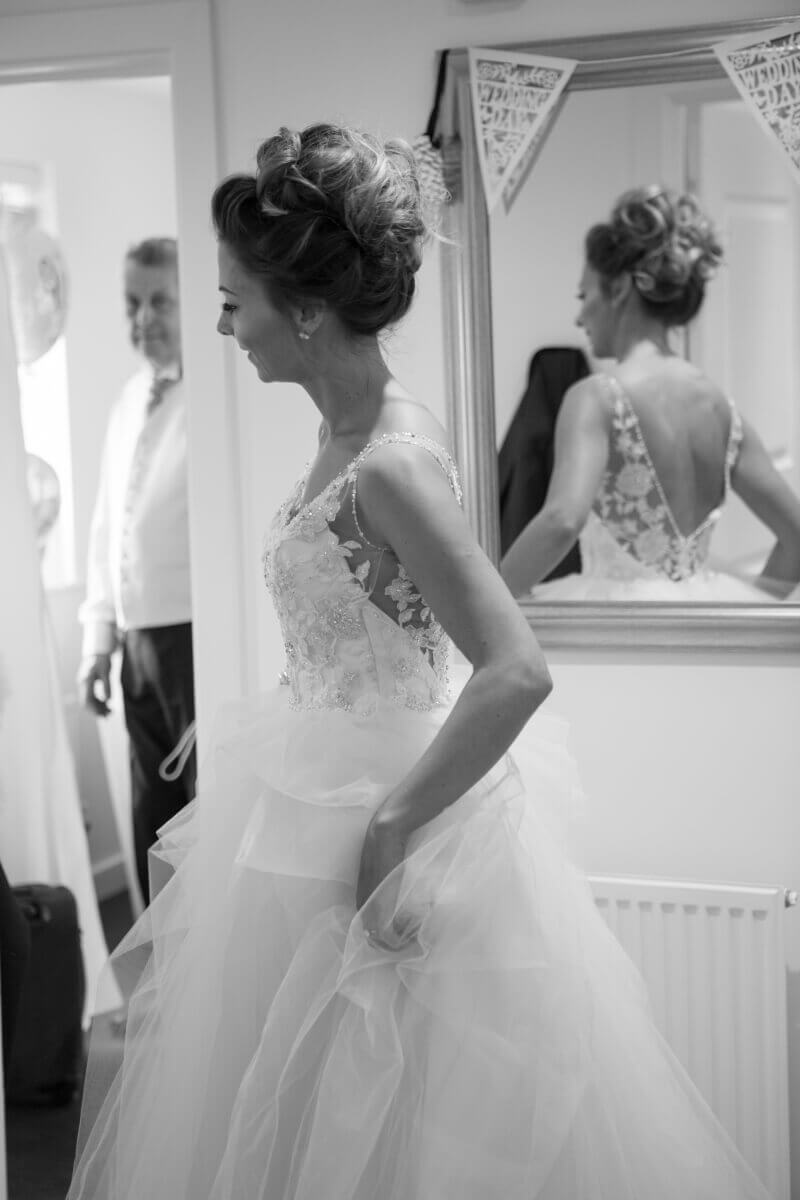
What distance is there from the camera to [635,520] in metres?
2.11

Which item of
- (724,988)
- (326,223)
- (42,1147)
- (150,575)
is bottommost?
(42,1147)

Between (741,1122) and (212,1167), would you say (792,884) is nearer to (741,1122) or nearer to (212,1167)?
(741,1122)

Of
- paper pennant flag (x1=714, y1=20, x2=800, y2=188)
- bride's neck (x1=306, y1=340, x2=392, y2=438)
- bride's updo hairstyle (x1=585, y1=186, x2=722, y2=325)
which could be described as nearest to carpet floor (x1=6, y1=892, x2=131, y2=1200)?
bride's neck (x1=306, y1=340, x2=392, y2=438)

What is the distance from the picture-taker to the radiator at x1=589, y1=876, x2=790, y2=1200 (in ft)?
6.61

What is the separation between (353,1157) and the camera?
1296 mm

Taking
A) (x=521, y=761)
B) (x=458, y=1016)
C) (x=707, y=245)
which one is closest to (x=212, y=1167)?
(x=458, y=1016)

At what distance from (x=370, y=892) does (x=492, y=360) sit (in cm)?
105

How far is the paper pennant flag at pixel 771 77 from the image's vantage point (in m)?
1.96

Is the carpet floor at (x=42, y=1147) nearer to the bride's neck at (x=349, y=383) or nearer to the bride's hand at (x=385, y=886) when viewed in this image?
the bride's hand at (x=385, y=886)

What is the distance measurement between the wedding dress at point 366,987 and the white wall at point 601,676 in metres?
0.61

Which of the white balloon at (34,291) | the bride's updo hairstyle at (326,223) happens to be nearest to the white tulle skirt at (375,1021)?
the bride's updo hairstyle at (326,223)

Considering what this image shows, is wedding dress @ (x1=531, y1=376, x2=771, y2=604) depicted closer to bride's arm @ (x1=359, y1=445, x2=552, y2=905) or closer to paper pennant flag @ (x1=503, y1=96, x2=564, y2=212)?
paper pennant flag @ (x1=503, y1=96, x2=564, y2=212)

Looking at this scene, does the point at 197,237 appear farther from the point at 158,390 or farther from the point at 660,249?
the point at 158,390

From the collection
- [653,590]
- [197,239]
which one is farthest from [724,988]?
[197,239]
